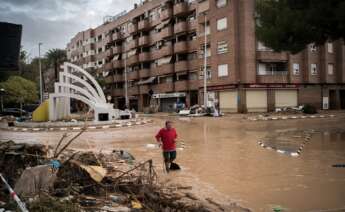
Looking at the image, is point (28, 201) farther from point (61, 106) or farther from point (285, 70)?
point (285, 70)

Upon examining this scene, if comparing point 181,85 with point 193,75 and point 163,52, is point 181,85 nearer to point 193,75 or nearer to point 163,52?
point 193,75

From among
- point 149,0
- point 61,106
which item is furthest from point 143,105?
point 61,106

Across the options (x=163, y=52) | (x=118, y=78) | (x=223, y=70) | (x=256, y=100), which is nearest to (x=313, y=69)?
(x=256, y=100)

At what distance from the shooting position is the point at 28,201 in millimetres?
6199

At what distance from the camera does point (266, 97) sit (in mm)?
46406

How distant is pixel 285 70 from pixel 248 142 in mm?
32374

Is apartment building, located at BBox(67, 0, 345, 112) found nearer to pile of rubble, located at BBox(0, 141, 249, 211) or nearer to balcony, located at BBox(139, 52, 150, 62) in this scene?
balcony, located at BBox(139, 52, 150, 62)

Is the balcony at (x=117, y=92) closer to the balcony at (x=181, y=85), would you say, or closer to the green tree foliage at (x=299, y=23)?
the balcony at (x=181, y=85)

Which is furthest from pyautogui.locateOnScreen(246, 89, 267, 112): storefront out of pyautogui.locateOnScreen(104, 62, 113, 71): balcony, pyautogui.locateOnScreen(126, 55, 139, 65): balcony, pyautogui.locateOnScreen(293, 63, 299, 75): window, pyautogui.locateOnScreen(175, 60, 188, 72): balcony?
pyautogui.locateOnScreen(104, 62, 113, 71): balcony

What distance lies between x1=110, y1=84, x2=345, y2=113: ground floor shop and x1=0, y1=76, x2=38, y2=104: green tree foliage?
24.3 m

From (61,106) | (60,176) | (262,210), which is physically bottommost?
(262,210)

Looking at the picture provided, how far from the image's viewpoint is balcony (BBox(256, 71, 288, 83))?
45.9 meters

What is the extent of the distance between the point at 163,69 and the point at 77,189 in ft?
171

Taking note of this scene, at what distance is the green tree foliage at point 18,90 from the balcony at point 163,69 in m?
19.7
